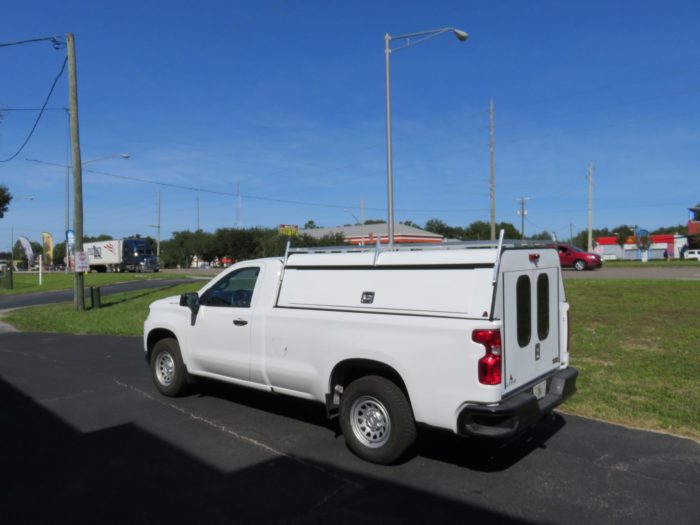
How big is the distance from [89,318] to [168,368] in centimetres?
1085

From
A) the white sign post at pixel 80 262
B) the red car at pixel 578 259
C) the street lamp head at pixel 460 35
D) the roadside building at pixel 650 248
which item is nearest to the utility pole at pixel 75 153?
the white sign post at pixel 80 262

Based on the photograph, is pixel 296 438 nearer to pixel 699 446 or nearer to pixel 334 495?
pixel 334 495

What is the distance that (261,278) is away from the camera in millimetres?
5984

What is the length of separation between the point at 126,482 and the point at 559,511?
3.27m

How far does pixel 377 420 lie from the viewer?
4852 mm

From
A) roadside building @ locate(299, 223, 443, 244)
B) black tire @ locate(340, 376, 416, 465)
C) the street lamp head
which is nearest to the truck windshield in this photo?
roadside building @ locate(299, 223, 443, 244)

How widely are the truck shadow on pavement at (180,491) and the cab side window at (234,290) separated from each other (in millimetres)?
1535

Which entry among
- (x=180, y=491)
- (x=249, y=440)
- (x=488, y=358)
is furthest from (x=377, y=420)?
(x=180, y=491)

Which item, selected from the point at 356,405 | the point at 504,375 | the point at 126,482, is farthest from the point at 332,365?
the point at 126,482

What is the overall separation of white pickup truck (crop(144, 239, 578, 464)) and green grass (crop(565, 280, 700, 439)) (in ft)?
4.76

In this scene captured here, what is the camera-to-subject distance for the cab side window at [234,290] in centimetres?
611

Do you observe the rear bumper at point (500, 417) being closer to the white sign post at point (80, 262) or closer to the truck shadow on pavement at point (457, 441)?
the truck shadow on pavement at point (457, 441)

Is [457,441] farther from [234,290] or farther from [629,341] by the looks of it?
[629,341]

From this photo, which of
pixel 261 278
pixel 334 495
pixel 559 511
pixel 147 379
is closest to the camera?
pixel 559 511
